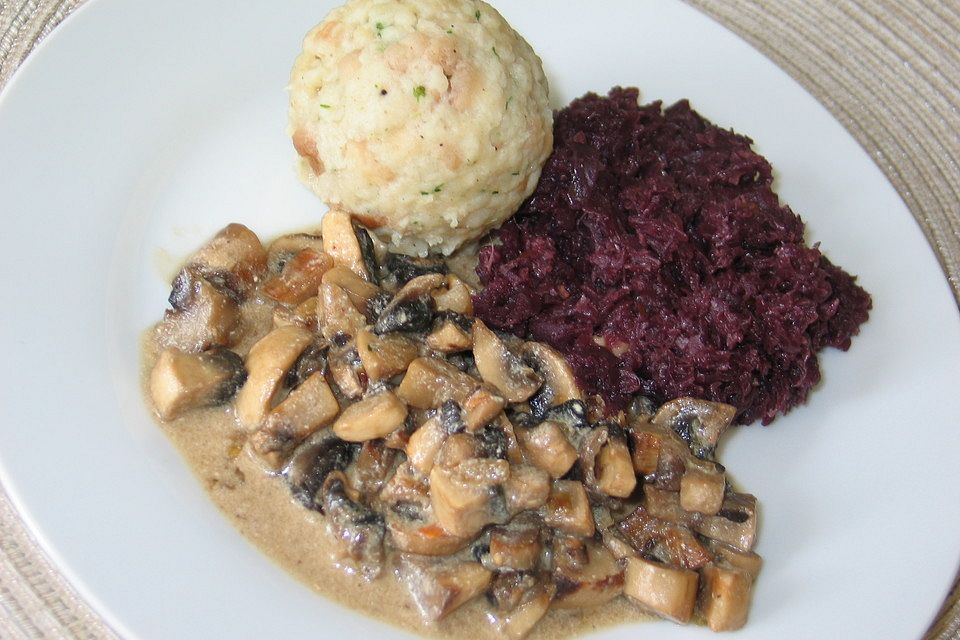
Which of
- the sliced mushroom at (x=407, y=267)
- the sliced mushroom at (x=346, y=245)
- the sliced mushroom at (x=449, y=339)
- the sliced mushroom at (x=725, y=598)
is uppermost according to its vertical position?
the sliced mushroom at (x=346, y=245)

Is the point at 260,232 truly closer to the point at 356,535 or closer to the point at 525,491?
the point at 356,535

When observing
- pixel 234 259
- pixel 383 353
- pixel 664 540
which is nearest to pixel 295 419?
pixel 383 353

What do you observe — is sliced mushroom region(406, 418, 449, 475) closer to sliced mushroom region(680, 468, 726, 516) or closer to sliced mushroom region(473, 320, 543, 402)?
sliced mushroom region(473, 320, 543, 402)

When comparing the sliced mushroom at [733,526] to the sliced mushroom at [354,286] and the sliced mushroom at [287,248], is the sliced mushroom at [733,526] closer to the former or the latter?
the sliced mushroom at [354,286]

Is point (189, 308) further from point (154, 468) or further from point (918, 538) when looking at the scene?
point (918, 538)

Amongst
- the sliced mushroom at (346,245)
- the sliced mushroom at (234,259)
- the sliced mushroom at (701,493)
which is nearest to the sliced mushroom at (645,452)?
the sliced mushroom at (701,493)

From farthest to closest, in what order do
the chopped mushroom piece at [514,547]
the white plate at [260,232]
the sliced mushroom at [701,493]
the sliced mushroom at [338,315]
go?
the sliced mushroom at [338,315], the sliced mushroom at [701,493], the chopped mushroom piece at [514,547], the white plate at [260,232]

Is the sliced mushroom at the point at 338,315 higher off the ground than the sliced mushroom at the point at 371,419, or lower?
higher

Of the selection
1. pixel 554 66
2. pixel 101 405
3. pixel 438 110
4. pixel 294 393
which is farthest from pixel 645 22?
pixel 101 405
